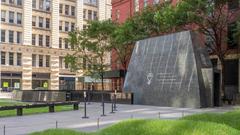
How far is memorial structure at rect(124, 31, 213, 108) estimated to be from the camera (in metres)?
33.5

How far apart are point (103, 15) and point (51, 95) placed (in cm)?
5549

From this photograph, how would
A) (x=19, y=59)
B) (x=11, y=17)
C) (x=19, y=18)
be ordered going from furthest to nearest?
1. (x=19, y=18)
2. (x=11, y=17)
3. (x=19, y=59)

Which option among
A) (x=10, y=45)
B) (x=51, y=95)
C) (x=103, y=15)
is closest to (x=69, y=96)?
(x=51, y=95)

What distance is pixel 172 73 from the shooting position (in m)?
35.5

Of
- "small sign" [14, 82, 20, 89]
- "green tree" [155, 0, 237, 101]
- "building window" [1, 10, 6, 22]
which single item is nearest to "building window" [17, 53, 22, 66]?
"small sign" [14, 82, 20, 89]

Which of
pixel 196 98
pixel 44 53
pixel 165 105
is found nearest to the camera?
pixel 196 98

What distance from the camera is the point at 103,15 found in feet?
320

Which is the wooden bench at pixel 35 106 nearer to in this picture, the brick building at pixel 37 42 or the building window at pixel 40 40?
the brick building at pixel 37 42

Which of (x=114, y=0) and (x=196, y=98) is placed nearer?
(x=196, y=98)

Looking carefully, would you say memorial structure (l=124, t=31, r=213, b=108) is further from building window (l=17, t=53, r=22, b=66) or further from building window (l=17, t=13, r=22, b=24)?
building window (l=17, t=13, r=22, b=24)

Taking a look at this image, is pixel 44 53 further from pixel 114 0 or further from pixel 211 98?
pixel 211 98

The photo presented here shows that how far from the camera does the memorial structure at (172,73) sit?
3353cm

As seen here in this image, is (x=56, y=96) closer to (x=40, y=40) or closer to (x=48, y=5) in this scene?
(x=40, y=40)

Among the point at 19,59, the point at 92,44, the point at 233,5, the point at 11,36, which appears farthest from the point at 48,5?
the point at 233,5
